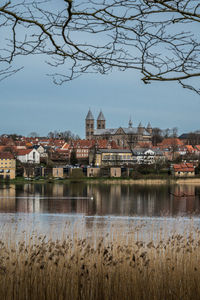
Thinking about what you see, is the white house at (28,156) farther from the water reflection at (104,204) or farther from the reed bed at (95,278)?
the reed bed at (95,278)

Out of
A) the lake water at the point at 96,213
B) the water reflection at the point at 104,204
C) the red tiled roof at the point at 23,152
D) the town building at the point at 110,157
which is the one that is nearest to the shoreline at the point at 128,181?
the town building at the point at 110,157

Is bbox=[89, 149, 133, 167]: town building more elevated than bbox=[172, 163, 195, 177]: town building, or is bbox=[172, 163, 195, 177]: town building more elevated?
bbox=[89, 149, 133, 167]: town building

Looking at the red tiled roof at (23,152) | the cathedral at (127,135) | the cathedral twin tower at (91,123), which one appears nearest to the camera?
the red tiled roof at (23,152)

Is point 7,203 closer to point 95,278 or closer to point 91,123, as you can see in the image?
point 95,278

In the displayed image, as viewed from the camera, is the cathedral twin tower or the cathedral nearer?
the cathedral

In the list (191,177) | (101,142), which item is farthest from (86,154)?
(191,177)

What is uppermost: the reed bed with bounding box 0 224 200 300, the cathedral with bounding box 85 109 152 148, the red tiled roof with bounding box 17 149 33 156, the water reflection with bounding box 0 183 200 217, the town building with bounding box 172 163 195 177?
the cathedral with bounding box 85 109 152 148

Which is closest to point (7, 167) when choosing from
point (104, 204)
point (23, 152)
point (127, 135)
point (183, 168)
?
point (23, 152)

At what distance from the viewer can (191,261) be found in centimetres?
632

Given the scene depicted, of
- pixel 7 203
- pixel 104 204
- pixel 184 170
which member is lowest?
pixel 104 204

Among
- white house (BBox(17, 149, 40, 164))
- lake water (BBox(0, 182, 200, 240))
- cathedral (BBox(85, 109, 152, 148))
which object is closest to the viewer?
lake water (BBox(0, 182, 200, 240))

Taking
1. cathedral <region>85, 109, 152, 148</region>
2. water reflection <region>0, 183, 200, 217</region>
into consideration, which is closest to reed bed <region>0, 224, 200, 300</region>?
water reflection <region>0, 183, 200, 217</region>

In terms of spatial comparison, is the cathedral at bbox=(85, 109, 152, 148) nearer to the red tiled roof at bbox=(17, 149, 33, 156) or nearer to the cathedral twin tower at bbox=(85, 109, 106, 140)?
the cathedral twin tower at bbox=(85, 109, 106, 140)

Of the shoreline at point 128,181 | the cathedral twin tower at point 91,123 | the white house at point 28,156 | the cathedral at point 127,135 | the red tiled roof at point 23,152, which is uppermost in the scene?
the cathedral twin tower at point 91,123
